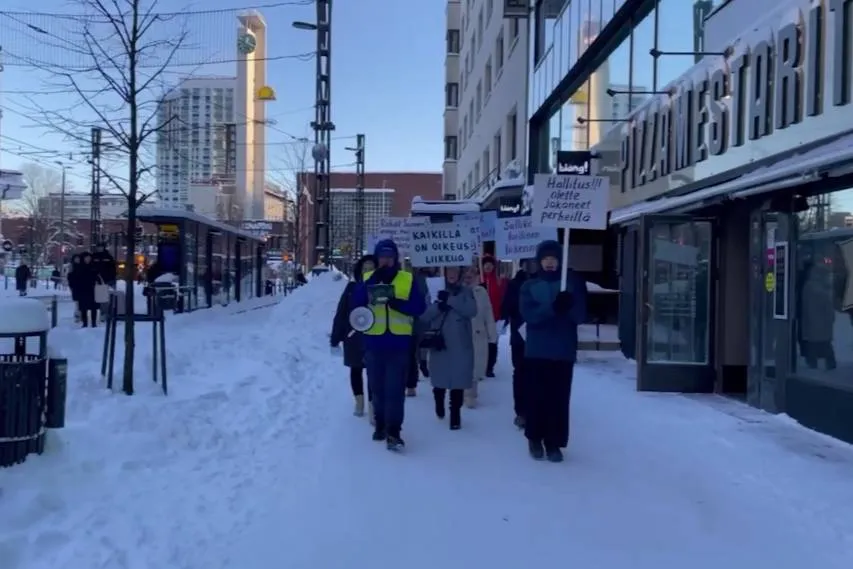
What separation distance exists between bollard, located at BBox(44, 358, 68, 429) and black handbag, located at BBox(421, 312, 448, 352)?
3323mm

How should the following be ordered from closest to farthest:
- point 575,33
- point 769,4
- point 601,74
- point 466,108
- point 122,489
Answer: point 122,489 < point 769,4 < point 601,74 < point 575,33 < point 466,108

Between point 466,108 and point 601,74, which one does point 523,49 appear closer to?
point 601,74

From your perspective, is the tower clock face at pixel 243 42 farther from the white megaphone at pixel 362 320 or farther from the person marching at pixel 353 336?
the white megaphone at pixel 362 320

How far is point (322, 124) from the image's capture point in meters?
25.4

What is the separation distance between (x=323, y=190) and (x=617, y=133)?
12109mm

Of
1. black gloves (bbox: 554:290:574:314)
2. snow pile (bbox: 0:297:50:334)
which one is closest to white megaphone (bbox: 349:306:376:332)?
black gloves (bbox: 554:290:574:314)

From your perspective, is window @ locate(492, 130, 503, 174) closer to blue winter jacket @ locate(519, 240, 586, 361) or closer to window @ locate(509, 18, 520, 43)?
window @ locate(509, 18, 520, 43)

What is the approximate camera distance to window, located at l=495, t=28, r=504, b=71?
108 feet

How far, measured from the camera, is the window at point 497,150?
1295 inches

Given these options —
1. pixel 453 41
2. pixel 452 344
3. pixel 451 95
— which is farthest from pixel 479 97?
pixel 452 344

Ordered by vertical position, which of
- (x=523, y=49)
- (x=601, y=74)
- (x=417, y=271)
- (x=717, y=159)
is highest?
(x=523, y=49)

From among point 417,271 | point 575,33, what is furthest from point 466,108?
point 417,271

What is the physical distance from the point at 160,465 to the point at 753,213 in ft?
23.4

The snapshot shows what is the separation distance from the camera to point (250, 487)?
6410 mm
